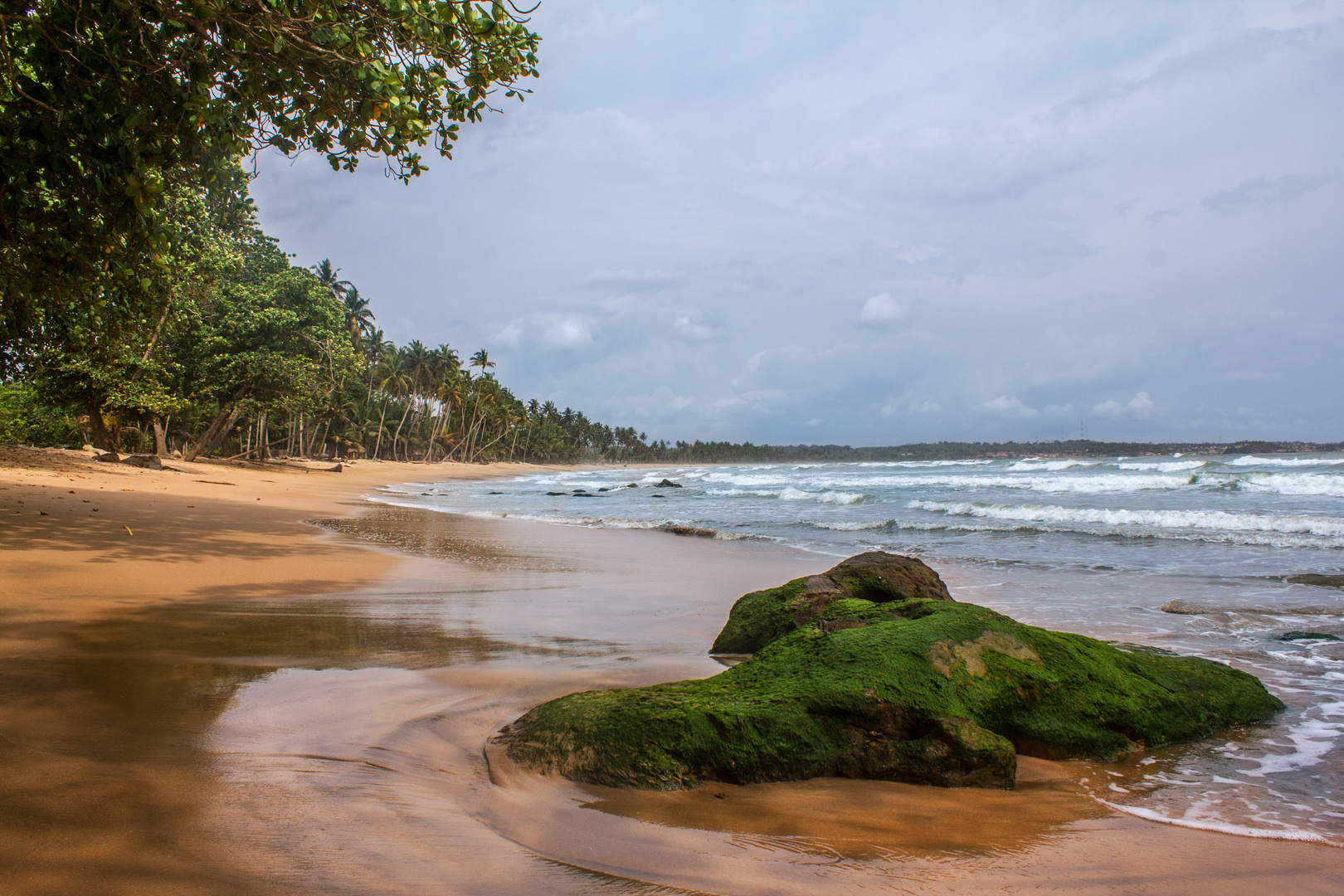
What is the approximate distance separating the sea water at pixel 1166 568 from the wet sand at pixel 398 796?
49 cm

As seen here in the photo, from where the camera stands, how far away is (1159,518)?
17.6 metres

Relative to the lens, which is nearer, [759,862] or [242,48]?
[759,862]

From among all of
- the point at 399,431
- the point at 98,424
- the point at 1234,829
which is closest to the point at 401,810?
the point at 1234,829

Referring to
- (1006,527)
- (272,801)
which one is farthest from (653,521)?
(272,801)

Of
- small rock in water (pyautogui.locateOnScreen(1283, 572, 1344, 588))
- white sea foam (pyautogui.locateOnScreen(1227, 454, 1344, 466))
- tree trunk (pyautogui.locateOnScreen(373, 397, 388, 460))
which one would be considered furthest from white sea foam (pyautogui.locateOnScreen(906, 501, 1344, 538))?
tree trunk (pyautogui.locateOnScreen(373, 397, 388, 460))

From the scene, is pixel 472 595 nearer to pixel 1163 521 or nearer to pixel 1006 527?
pixel 1006 527

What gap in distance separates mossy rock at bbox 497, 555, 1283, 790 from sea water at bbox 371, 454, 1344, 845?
0.24 meters

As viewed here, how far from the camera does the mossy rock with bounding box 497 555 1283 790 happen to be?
9.30ft

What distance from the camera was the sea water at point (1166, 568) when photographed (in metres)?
3.05

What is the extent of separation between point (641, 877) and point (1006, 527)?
16382 mm

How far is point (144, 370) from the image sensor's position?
24203 millimetres

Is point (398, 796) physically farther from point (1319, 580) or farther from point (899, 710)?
point (1319, 580)

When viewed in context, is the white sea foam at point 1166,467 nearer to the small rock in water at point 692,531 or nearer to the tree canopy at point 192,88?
the small rock in water at point 692,531

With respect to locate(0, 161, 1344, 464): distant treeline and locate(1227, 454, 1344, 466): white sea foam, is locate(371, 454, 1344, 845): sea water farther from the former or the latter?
locate(1227, 454, 1344, 466): white sea foam
